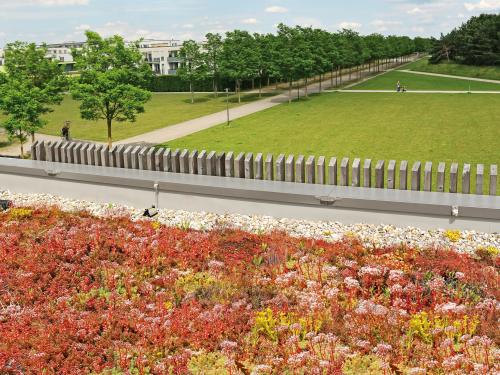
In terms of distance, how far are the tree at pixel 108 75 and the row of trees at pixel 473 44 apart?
68.2 m

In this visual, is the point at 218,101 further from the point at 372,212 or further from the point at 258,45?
the point at 372,212

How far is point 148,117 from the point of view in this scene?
45.2 m

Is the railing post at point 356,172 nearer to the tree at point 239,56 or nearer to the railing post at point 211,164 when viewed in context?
the railing post at point 211,164

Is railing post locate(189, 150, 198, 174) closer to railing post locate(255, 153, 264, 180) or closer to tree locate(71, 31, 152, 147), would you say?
railing post locate(255, 153, 264, 180)

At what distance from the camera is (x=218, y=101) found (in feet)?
189

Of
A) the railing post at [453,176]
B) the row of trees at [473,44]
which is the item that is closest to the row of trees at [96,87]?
the railing post at [453,176]

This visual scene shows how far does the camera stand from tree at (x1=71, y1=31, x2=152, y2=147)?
24484 millimetres

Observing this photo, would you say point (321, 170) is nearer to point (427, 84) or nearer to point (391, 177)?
point (391, 177)

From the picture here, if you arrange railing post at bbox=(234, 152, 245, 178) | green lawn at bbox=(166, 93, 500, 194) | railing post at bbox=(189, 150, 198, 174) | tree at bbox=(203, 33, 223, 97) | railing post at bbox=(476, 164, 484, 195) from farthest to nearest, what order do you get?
tree at bbox=(203, 33, 223, 97) → green lawn at bbox=(166, 93, 500, 194) → railing post at bbox=(189, 150, 198, 174) → railing post at bbox=(234, 152, 245, 178) → railing post at bbox=(476, 164, 484, 195)

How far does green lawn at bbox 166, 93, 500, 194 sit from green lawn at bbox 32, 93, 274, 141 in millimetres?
6094

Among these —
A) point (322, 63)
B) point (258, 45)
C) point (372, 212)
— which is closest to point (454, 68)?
point (322, 63)

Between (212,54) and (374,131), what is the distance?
32225 mm

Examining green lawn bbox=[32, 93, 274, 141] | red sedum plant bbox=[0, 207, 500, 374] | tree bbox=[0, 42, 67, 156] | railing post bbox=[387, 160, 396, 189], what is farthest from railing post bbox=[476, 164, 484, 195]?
green lawn bbox=[32, 93, 274, 141]

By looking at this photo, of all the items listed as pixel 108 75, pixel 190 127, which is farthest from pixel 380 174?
pixel 190 127
